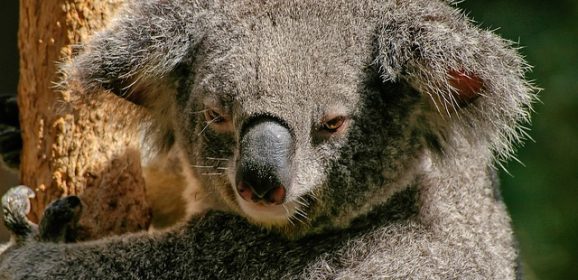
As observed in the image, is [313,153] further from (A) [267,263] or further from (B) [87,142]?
(B) [87,142]

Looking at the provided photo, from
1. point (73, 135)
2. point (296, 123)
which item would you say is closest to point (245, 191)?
point (296, 123)

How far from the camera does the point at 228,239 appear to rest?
2928mm

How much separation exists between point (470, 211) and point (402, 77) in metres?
0.64

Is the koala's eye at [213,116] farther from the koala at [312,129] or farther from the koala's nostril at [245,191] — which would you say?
the koala's nostril at [245,191]

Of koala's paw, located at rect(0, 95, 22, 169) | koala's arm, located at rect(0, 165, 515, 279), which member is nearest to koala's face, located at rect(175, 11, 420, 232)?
koala's arm, located at rect(0, 165, 515, 279)

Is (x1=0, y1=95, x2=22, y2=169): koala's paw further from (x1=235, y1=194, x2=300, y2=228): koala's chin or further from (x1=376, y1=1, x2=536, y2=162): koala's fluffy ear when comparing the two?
(x1=376, y1=1, x2=536, y2=162): koala's fluffy ear

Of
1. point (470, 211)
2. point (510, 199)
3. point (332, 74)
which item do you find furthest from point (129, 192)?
→ point (510, 199)

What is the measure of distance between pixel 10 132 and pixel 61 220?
0.61 meters

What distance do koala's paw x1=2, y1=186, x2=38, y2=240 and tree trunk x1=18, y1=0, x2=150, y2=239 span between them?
12cm

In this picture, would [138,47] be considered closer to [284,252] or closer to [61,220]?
[61,220]

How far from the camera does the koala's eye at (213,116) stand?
2.73m

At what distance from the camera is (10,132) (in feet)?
11.0

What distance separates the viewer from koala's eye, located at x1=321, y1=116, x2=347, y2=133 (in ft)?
8.88

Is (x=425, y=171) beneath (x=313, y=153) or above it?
beneath
